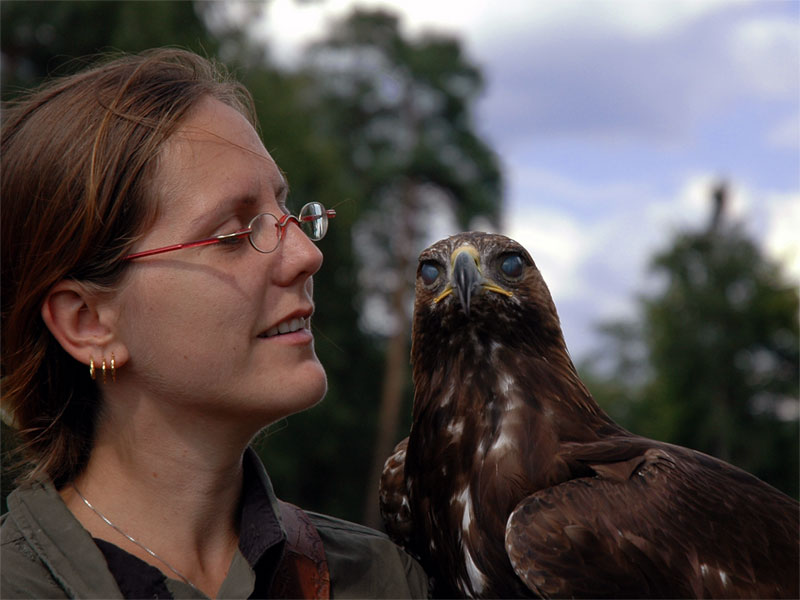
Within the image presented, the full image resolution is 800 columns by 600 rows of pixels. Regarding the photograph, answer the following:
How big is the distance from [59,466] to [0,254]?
649 millimetres

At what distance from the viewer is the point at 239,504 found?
2863 millimetres

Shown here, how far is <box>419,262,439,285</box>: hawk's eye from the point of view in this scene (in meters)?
3.36

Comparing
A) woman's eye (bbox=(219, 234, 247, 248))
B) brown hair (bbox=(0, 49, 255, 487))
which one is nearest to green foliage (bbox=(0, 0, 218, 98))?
brown hair (bbox=(0, 49, 255, 487))

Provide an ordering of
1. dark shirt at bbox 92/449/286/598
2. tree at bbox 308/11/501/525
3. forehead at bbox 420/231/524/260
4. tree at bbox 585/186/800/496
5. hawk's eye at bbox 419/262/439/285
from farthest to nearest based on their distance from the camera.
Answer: tree at bbox 308/11/501/525
tree at bbox 585/186/800/496
hawk's eye at bbox 419/262/439/285
forehead at bbox 420/231/524/260
dark shirt at bbox 92/449/286/598

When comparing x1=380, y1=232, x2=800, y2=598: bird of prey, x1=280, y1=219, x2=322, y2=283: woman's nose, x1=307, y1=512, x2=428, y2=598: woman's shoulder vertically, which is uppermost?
x1=280, y1=219, x2=322, y2=283: woman's nose

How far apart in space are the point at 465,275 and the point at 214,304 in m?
0.92

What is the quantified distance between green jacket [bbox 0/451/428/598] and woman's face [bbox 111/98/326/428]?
42 centimetres

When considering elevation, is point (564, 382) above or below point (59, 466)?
above

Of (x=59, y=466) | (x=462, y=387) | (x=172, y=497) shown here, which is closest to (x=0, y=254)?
(x=59, y=466)

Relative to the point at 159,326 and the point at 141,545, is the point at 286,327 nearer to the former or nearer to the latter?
the point at 159,326

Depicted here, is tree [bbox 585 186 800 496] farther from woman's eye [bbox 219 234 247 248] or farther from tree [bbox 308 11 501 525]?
woman's eye [bbox 219 234 247 248]

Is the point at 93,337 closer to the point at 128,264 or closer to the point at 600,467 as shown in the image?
the point at 128,264

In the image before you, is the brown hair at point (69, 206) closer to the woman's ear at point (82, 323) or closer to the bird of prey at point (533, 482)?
the woman's ear at point (82, 323)

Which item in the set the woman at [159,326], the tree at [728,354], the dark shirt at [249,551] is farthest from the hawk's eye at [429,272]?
the tree at [728,354]
